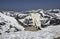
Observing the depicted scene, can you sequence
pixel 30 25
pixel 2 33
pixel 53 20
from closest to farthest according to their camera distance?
pixel 2 33, pixel 30 25, pixel 53 20

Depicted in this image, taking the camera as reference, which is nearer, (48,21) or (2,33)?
(2,33)

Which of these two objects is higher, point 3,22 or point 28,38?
point 3,22

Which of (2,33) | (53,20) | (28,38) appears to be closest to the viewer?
(28,38)

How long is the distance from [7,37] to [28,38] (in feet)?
2.41

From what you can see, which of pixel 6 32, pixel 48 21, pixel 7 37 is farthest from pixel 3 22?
pixel 48 21

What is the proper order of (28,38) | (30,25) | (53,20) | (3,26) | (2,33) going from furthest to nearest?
(53,20)
(30,25)
(3,26)
(2,33)
(28,38)

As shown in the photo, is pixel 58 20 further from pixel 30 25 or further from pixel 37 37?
pixel 37 37

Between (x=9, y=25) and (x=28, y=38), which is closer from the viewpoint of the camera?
(x=28, y=38)

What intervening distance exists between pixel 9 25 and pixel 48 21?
3.09 m

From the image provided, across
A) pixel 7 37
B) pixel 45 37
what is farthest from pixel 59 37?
pixel 7 37

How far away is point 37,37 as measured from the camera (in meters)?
4.91

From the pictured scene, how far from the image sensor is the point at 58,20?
8.16m

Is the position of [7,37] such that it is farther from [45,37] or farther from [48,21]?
[48,21]

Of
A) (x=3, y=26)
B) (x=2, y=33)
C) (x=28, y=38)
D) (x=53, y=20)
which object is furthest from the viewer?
(x=53, y=20)
